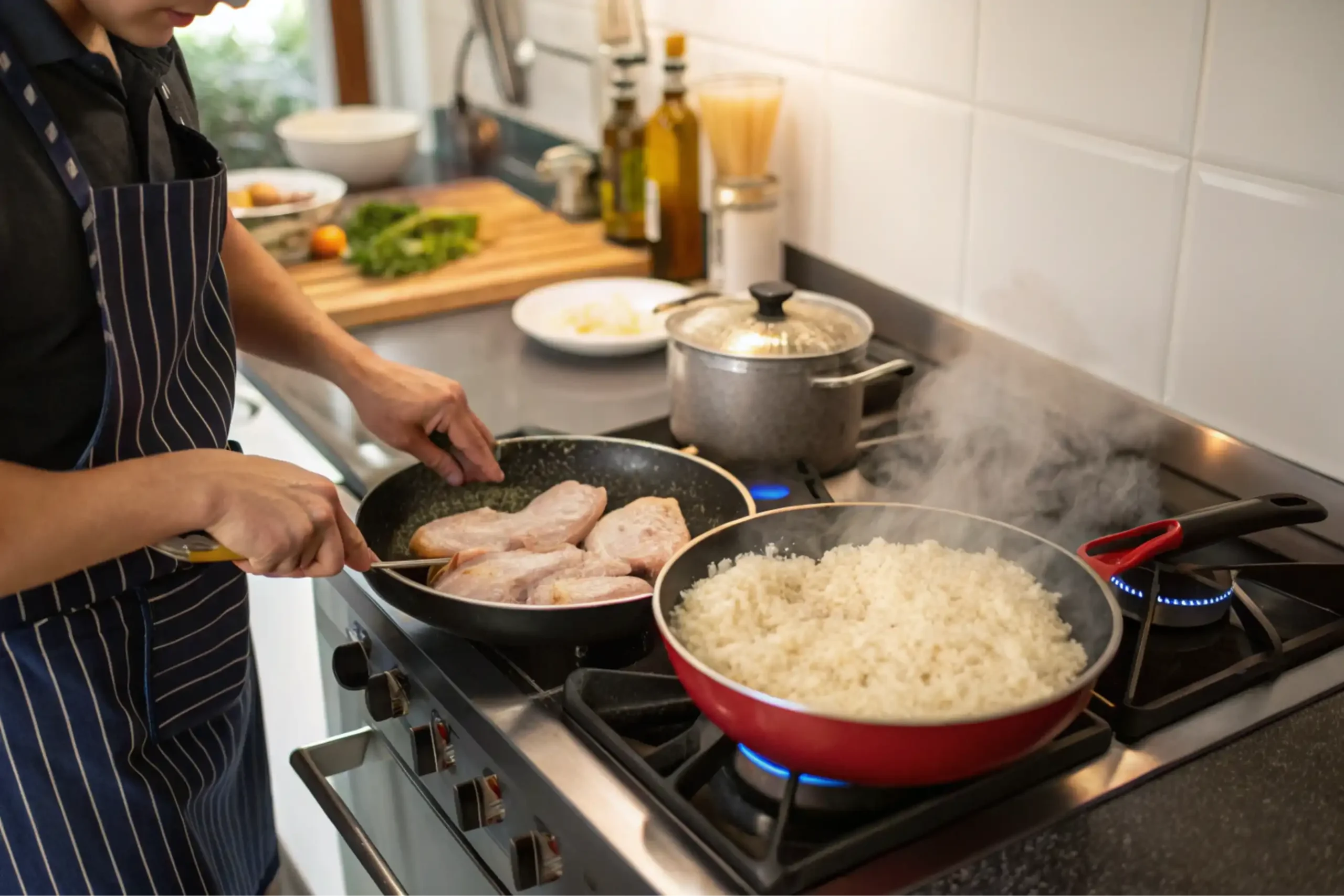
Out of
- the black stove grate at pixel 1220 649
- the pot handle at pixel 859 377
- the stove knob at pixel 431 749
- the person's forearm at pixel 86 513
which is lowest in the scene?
the stove knob at pixel 431 749

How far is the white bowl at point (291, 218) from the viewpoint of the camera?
1.97 meters

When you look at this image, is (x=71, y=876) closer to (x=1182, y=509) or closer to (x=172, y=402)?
(x=172, y=402)

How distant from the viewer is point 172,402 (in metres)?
1.07

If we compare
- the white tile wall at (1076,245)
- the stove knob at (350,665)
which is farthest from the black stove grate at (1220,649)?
the stove knob at (350,665)

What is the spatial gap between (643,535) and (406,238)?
99 cm

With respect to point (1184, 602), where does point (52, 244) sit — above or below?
above

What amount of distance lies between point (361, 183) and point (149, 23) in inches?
63.1

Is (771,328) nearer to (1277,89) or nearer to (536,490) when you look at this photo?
(536,490)

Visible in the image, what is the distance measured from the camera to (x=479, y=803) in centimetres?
101

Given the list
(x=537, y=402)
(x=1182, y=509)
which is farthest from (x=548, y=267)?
(x=1182, y=509)

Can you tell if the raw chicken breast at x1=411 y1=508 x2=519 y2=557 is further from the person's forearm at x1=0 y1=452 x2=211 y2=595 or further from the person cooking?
the person's forearm at x1=0 y1=452 x2=211 y2=595

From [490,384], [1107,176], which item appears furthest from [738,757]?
[490,384]

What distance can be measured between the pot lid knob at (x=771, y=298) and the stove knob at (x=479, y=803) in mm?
546

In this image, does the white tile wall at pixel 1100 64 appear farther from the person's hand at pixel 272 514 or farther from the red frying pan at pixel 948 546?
the person's hand at pixel 272 514
